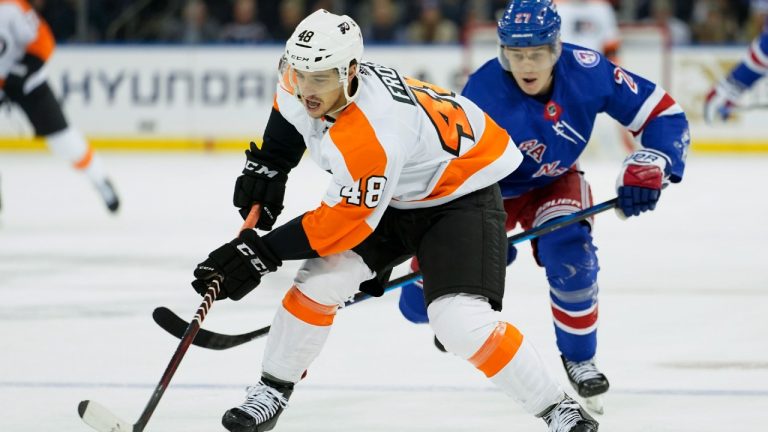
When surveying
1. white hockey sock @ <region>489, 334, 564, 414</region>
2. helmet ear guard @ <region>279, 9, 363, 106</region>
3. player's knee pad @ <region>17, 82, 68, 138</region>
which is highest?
helmet ear guard @ <region>279, 9, 363, 106</region>

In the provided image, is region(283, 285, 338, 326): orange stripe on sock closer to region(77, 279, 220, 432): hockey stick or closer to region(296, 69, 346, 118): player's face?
region(77, 279, 220, 432): hockey stick

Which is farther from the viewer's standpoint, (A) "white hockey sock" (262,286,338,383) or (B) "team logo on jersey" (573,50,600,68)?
(B) "team logo on jersey" (573,50,600,68)

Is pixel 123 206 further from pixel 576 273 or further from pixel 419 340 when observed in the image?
pixel 576 273

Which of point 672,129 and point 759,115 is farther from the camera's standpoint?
point 759,115

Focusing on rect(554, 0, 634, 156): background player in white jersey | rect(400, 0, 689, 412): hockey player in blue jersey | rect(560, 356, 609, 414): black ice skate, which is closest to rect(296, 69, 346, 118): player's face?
rect(400, 0, 689, 412): hockey player in blue jersey

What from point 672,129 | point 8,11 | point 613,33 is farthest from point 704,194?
point 672,129

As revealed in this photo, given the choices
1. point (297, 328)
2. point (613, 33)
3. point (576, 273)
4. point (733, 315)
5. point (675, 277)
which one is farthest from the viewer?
point (613, 33)

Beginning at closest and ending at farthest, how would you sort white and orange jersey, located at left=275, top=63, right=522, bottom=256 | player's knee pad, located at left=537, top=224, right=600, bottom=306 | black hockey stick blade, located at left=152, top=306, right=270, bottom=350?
white and orange jersey, located at left=275, top=63, right=522, bottom=256 < black hockey stick blade, located at left=152, top=306, right=270, bottom=350 < player's knee pad, located at left=537, top=224, right=600, bottom=306

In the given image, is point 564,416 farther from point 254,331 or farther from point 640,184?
point 254,331

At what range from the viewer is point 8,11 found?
693 cm

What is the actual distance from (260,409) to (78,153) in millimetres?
4482

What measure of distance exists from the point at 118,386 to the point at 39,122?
12.9 feet

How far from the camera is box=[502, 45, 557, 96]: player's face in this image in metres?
3.25

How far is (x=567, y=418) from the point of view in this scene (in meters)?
2.75
